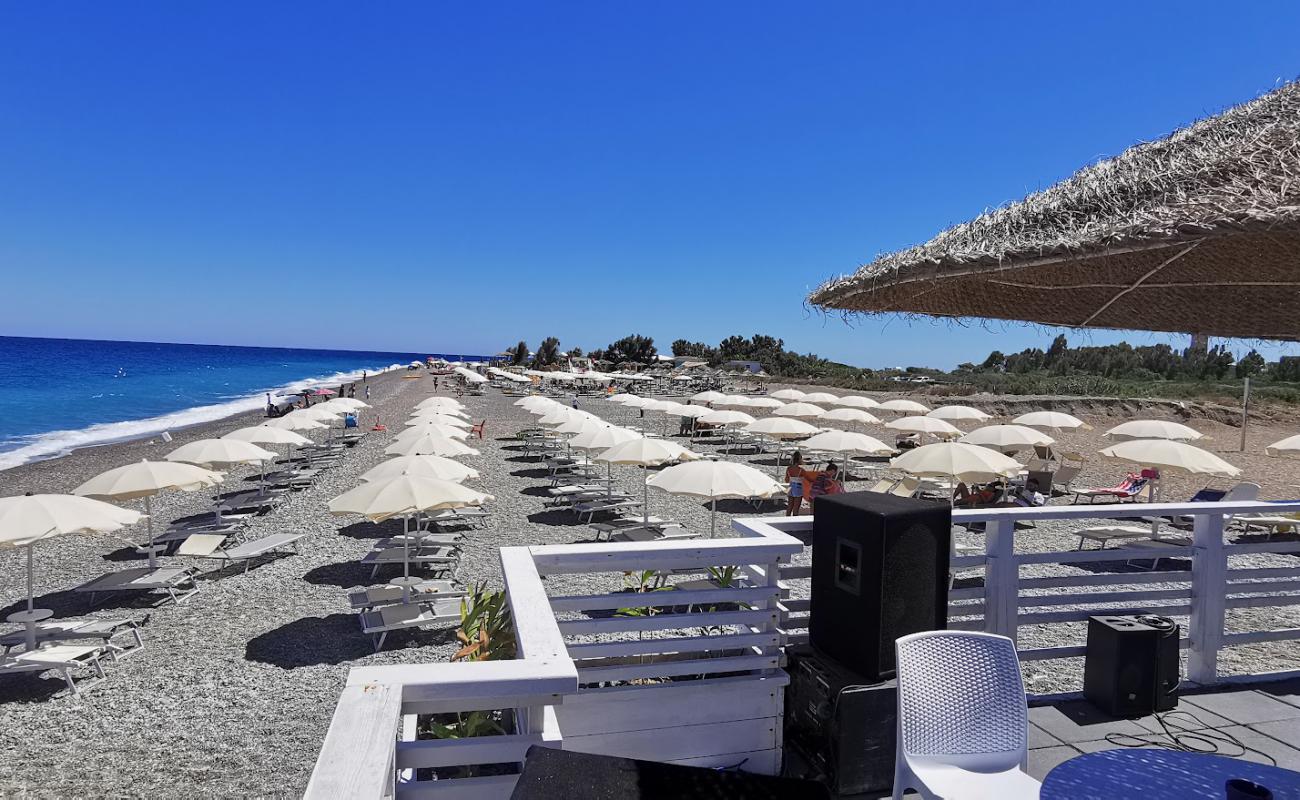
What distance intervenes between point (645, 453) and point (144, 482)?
21.9 feet

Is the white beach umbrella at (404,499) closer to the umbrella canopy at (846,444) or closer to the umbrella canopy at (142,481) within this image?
the umbrella canopy at (142,481)

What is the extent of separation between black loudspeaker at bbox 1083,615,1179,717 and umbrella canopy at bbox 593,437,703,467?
301 inches

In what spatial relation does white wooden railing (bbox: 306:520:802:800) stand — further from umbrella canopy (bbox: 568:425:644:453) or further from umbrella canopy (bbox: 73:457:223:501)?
umbrella canopy (bbox: 568:425:644:453)

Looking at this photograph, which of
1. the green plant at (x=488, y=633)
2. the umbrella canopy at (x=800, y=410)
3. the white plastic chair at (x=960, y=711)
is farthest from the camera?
the umbrella canopy at (x=800, y=410)

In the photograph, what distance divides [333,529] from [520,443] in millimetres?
11441

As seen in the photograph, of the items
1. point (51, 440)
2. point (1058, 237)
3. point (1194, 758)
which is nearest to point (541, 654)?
point (1194, 758)

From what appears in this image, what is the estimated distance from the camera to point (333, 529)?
1215 cm

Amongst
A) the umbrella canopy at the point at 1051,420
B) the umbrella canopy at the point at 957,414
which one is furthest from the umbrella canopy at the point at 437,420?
the umbrella canopy at the point at 1051,420

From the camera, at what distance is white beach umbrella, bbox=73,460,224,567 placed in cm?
928

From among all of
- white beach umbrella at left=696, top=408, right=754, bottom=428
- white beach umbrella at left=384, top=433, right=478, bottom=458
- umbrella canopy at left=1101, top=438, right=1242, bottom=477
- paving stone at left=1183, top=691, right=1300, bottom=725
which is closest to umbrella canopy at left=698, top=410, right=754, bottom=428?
white beach umbrella at left=696, top=408, right=754, bottom=428

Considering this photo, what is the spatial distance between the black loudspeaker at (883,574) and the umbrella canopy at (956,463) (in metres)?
7.96

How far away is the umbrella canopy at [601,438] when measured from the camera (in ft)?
44.0

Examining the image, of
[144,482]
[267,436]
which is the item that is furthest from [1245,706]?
[267,436]

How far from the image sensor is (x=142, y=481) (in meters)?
9.56
